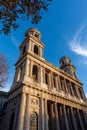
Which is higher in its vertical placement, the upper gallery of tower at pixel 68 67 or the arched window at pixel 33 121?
the upper gallery of tower at pixel 68 67

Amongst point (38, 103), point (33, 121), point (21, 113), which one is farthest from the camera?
point (38, 103)

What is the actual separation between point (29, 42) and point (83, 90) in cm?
1947

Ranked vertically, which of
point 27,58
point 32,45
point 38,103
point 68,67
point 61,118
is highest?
point 32,45

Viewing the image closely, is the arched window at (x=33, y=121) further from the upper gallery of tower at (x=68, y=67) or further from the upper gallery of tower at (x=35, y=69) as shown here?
the upper gallery of tower at (x=68, y=67)

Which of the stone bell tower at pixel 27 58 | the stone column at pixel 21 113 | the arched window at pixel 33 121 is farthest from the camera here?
the stone bell tower at pixel 27 58

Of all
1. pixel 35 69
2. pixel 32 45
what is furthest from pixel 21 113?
pixel 32 45

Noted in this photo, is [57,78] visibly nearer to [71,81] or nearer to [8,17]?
[71,81]

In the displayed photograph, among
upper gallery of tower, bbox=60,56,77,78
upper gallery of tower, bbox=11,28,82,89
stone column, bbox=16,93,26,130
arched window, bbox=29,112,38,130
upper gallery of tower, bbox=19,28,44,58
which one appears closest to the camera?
stone column, bbox=16,93,26,130

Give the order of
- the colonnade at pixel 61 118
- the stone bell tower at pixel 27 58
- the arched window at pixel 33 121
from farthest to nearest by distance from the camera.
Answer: the stone bell tower at pixel 27 58 < the colonnade at pixel 61 118 < the arched window at pixel 33 121

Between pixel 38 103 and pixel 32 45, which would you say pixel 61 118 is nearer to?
pixel 38 103

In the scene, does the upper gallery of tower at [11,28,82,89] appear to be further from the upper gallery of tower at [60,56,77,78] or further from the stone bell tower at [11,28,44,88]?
the upper gallery of tower at [60,56,77,78]

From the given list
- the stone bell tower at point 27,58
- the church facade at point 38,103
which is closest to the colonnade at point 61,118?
the church facade at point 38,103

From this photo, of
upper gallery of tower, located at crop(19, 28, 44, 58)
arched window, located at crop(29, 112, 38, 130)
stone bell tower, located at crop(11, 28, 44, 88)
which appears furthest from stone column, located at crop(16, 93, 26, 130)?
upper gallery of tower, located at crop(19, 28, 44, 58)

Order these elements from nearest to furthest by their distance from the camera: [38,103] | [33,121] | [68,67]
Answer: [33,121]
[38,103]
[68,67]
